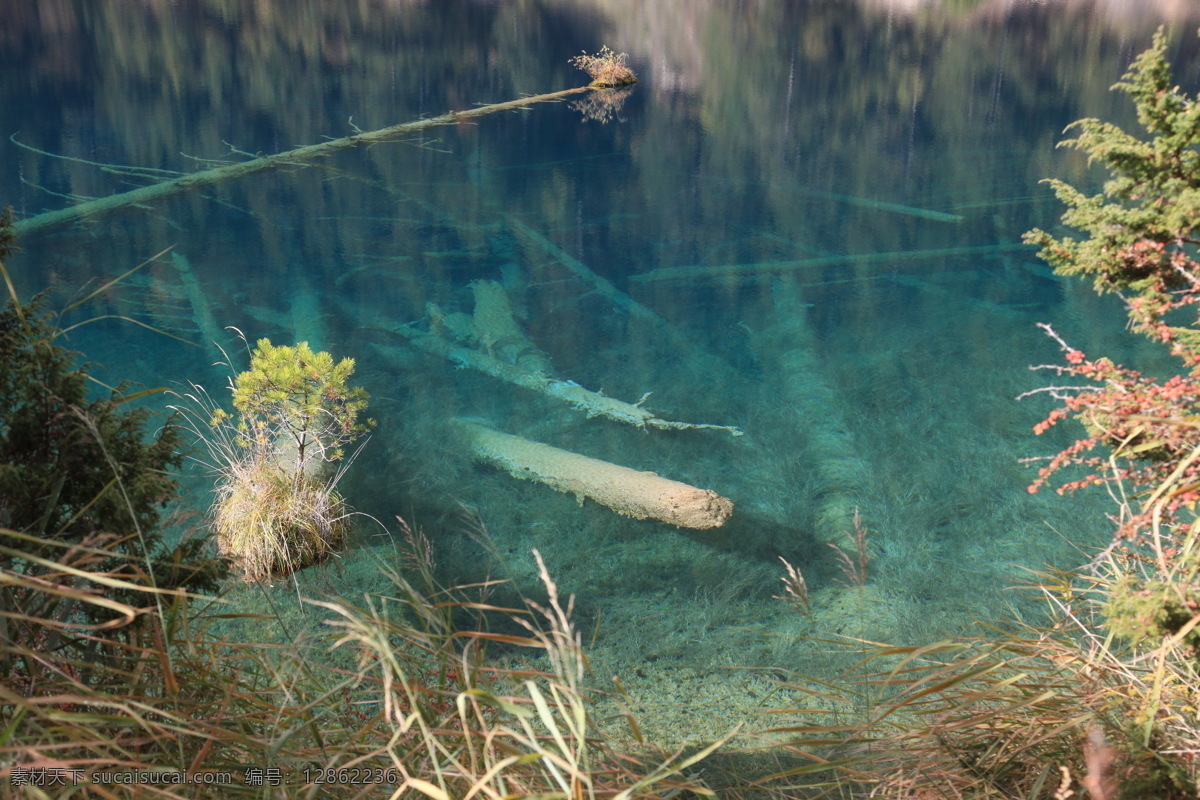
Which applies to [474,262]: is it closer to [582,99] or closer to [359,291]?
[359,291]

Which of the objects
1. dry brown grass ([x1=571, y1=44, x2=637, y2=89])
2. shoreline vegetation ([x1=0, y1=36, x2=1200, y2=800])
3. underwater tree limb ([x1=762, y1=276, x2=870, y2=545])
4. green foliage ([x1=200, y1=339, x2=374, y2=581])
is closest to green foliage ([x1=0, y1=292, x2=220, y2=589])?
shoreline vegetation ([x1=0, y1=36, x2=1200, y2=800])

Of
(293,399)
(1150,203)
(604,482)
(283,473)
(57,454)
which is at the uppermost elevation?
(1150,203)

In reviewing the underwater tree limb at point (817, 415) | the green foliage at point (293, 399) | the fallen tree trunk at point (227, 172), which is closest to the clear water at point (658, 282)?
the underwater tree limb at point (817, 415)

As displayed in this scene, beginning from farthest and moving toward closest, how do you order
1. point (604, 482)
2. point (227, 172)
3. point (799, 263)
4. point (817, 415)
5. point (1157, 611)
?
point (227, 172), point (799, 263), point (817, 415), point (604, 482), point (1157, 611)

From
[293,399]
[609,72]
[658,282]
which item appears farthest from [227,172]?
[609,72]

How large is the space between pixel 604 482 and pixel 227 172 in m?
8.21

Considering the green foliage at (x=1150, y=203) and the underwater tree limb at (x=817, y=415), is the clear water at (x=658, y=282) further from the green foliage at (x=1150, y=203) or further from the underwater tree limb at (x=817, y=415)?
the green foliage at (x=1150, y=203)

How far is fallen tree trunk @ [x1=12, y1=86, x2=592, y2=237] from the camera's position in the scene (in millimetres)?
9586

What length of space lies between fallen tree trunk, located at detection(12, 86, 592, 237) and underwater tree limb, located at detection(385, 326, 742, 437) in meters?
3.95

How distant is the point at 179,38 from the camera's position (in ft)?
64.0

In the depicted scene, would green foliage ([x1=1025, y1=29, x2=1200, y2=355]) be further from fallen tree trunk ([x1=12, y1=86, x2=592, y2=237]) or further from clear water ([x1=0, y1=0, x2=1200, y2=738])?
fallen tree trunk ([x1=12, y1=86, x2=592, y2=237])

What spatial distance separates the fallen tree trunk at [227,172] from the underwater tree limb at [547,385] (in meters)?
3.95

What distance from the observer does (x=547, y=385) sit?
6734 millimetres

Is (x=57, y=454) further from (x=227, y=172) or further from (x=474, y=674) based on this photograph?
(x=227, y=172)
